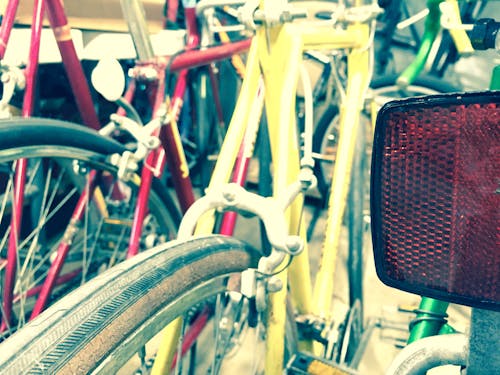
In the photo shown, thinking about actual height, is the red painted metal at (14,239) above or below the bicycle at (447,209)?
below

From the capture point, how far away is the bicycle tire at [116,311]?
0.40m

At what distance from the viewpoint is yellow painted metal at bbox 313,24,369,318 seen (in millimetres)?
1069

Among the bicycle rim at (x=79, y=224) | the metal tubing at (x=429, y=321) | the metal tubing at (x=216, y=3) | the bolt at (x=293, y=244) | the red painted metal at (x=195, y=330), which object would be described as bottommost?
the red painted metal at (x=195, y=330)

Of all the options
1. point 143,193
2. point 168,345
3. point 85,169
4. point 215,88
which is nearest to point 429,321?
point 168,345

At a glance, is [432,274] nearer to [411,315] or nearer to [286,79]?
[286,79]

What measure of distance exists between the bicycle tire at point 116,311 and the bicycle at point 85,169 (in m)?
0.50

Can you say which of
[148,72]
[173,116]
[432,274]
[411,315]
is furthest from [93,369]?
[411,315]

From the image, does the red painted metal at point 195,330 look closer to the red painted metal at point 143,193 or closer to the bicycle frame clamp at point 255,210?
the red painted metal at point 143,193

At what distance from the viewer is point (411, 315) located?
1.51 m

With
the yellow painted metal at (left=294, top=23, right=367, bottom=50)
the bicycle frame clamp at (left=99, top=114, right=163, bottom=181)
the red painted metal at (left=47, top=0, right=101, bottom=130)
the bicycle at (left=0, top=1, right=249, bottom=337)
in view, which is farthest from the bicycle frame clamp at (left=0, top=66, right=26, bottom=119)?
the yellow painted metal at (left=294, top=23, right=367, bottom=50)

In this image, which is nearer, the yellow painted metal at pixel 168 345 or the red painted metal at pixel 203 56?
the yellow painted metal at pixel 168 345

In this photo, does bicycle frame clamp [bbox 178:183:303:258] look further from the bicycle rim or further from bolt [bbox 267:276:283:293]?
the bicycle rim

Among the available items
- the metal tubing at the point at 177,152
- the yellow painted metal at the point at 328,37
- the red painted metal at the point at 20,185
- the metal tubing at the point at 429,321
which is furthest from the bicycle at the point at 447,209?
the red painted metal at the point at 20,185

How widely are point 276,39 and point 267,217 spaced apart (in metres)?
0.36
